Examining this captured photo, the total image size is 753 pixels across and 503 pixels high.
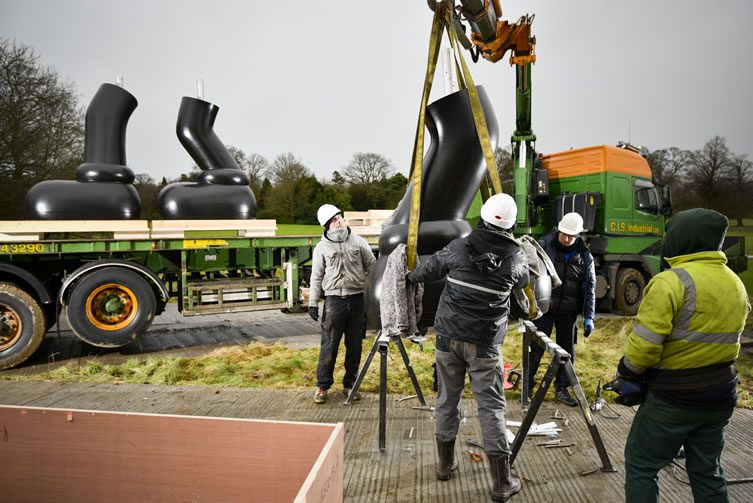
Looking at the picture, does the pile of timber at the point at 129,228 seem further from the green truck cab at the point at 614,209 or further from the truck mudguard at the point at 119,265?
the green truck cab at the point at 614,209

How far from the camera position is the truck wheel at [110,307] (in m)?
6.75

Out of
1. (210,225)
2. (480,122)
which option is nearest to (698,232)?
(480,122)

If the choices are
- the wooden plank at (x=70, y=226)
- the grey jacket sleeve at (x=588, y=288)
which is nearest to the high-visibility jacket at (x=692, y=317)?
the grey jacket sleeve at (x=588, y=288)

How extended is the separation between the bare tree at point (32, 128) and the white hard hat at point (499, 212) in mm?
17903

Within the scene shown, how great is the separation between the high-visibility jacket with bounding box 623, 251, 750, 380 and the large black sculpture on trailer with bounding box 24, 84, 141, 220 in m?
7.18

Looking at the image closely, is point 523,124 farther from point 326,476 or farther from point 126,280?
point 326,476

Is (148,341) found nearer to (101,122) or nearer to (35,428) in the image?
(101,122)

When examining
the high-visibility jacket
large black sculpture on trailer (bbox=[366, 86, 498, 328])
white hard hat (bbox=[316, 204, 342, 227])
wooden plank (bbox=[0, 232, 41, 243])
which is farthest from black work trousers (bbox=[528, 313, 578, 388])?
wooden plank (bbox=[0, 232, 41, 243])

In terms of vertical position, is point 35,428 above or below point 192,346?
above

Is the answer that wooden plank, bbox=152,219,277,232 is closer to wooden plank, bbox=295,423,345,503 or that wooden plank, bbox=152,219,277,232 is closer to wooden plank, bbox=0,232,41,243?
wooden plank, bbox=0,232,41,243

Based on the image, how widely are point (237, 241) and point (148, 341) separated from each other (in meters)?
2.26

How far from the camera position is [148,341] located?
8055mm

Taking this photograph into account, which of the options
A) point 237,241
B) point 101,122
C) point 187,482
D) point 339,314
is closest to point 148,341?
point 237,241

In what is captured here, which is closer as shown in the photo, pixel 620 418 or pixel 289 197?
pixel 620 418
